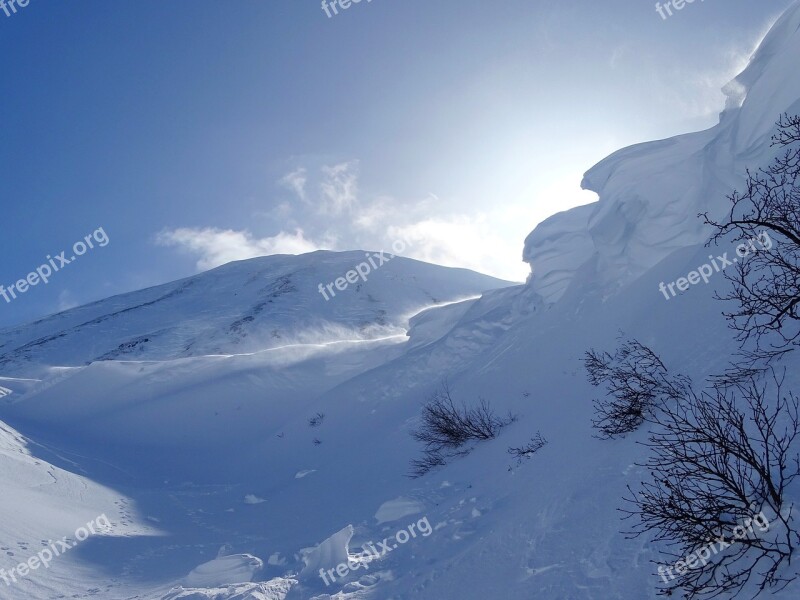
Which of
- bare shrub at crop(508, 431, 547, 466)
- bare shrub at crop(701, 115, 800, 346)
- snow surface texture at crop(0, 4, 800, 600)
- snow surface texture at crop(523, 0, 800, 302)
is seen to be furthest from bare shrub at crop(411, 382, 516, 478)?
snow surface texture at crop(523, 0, 800, 302)

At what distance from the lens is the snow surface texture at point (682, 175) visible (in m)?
11.3

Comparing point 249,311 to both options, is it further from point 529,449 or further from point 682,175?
point 529,449

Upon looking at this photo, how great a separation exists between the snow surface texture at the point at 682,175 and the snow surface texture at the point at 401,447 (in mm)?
73

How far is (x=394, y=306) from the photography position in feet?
184

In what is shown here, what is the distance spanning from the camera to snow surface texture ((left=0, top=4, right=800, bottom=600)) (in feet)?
17.8

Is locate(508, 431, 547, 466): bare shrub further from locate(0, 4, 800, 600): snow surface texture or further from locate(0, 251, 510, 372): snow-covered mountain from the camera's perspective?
locate(0, 251, 510, 372): snow-covered mountain

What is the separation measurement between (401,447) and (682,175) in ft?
36.4

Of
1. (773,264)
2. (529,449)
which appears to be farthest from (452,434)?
(773,264)

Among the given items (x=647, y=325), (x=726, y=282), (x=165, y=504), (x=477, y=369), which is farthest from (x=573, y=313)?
(x=165, y=504)

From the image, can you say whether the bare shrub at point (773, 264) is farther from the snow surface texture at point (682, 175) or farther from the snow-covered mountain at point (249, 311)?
the snow-covered mountain at point (249, 311)

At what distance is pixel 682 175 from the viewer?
1402 cm

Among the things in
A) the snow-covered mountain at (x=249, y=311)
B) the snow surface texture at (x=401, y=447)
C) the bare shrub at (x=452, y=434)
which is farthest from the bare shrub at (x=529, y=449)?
the snow-covered mountain at (x=249, y=311)

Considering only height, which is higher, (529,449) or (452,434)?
(452,434)

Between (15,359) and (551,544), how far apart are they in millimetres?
62276
